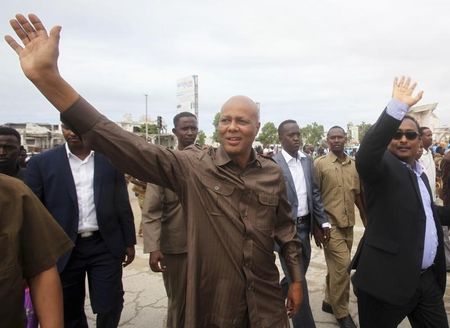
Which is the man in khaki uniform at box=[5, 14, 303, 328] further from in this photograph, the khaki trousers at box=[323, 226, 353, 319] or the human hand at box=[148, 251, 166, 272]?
the khaki trousers at box=[323, 226, 353, 319]

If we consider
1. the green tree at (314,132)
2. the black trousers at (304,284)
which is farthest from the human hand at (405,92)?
the green tree at (314,132)

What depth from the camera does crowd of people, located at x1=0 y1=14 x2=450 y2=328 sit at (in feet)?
5.08

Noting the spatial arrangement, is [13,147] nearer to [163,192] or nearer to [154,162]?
[163,192]

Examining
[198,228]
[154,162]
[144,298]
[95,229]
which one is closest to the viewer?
[154,162]

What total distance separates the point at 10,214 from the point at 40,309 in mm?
421

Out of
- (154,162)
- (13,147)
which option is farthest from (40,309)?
(13,147)

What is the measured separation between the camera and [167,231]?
3402mm

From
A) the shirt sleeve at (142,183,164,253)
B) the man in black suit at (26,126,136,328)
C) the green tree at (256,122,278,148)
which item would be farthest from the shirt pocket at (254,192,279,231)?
the green tree at (256,122,278,148)

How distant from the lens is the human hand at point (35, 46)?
1418 millimetres

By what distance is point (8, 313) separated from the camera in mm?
1449

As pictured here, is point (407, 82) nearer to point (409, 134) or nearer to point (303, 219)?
point (409, 134)

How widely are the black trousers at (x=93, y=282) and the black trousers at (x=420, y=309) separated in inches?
77.8

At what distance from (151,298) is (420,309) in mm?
3169

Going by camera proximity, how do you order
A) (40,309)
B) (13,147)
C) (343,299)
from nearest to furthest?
1. (40,309)
2. (13,147)
3. (343,299)
